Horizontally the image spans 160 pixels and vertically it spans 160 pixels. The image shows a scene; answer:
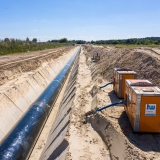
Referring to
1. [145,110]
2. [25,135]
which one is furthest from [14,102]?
[145,110]

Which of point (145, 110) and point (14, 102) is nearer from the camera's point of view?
point (145, 110)

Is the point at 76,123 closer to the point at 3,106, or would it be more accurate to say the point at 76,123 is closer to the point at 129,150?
the point at 129,150

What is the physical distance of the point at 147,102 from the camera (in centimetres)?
609

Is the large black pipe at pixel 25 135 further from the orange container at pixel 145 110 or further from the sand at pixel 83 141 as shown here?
the orange container at pixel 145 110

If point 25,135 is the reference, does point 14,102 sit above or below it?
above

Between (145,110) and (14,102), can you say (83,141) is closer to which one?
(145,110)

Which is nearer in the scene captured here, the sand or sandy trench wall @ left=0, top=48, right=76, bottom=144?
the sand

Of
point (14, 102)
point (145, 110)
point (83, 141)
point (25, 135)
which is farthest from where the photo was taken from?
point (14, 102)

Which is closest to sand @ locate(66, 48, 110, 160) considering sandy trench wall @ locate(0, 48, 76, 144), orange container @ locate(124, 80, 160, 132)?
orange container @ locate(124, 80, 160, 132)

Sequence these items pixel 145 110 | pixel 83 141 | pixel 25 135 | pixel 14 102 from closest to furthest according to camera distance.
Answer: pixel 145 110 → pixel 83 141 → pixel 25 135 → pixel 14 102

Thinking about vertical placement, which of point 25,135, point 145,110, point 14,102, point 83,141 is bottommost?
point 25,135

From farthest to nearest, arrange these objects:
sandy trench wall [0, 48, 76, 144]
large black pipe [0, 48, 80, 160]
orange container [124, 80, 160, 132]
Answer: sandy trench wall [0, 48, 76, 144] → large black pipe [0, 48, 80, 160] → orange container [124, 80, 160, 132]

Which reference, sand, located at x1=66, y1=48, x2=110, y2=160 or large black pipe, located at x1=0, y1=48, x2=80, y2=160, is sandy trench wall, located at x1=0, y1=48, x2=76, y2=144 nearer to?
large black pipe, located at x1=0, y1=48, x2=80, y2=160

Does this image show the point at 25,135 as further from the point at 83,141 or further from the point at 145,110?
the point at 145,110
